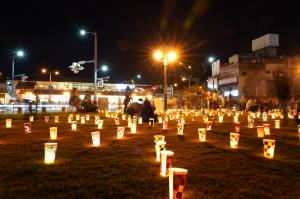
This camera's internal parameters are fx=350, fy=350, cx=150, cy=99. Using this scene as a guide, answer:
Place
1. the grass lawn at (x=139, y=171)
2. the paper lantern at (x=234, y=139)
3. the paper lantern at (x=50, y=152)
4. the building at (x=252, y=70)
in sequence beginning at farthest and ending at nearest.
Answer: the building at (x=252, y=70), the paper lantern at (x=234, y=139), the paper lantern at (x=50, y=152), the grass lawn at (x=139, y=171)

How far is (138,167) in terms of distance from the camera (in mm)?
8055

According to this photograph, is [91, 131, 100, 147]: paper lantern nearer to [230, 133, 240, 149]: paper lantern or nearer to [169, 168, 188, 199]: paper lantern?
[230, 133, 240, 149]: paper lantern

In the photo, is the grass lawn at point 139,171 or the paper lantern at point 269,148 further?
the paper lantern at point 269,148

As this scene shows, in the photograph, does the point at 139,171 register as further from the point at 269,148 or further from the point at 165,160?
the point at 269,148

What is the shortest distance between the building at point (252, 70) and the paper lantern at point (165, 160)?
55.5 m

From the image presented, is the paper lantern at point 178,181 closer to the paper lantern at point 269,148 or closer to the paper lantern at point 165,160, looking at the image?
the paper lantern at point 165,160

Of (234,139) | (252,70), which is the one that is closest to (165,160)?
(234,139)

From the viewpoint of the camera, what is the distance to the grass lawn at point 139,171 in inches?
236

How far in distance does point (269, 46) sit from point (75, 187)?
7104 centimetres

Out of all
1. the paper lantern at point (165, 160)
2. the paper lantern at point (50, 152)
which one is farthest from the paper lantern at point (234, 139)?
the paper lantern at point (50, 152)

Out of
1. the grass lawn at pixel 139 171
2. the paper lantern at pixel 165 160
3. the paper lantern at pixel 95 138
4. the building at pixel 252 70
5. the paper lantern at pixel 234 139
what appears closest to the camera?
the grass lawn at pixel 139 171

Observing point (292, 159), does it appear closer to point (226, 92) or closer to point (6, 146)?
point (6, 146)

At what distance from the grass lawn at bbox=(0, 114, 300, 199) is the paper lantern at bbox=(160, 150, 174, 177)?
16 cm

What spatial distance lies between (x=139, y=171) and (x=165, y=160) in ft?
3.16
